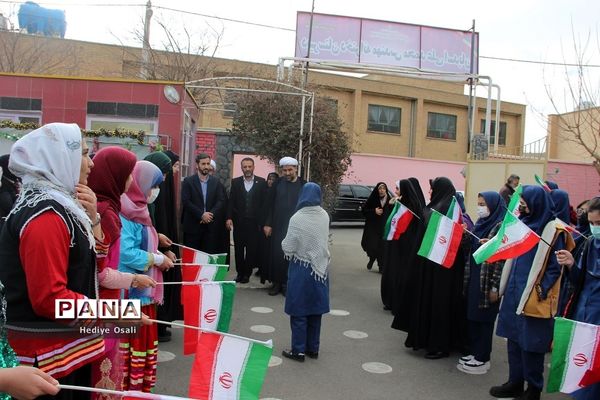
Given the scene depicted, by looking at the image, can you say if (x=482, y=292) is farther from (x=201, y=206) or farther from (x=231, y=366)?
(x=201, y=206)

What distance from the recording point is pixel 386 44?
607 inches

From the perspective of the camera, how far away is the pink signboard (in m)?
14.8

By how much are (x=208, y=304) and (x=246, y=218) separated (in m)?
5.00

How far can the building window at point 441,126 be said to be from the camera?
3258 centimetres

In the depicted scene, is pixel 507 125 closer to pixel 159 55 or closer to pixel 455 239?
pixel 159 55

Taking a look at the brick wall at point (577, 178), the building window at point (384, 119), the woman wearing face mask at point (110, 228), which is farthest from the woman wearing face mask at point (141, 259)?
the building window at point (384, 119)

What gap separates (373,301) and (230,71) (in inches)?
801

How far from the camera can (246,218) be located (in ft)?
28.3

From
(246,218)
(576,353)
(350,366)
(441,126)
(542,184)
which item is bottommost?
(350,366)

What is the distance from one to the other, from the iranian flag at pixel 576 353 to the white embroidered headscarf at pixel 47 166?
9.76 feet

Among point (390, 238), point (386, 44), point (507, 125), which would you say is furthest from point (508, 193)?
point (507, 125)

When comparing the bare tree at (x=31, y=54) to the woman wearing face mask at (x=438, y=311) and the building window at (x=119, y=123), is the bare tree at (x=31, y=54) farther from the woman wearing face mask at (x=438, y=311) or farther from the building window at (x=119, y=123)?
the woman wearing face mask at (x=438, y=311)

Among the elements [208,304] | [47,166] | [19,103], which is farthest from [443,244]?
[19,103]

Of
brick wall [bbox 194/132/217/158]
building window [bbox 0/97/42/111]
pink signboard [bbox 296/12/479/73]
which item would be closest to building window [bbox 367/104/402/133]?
pink signboard [bbox 296/12/479/73]
